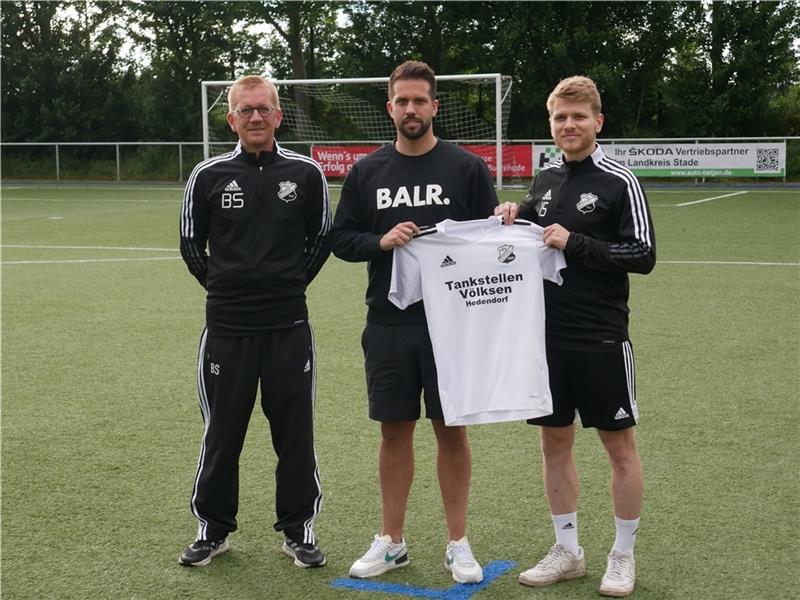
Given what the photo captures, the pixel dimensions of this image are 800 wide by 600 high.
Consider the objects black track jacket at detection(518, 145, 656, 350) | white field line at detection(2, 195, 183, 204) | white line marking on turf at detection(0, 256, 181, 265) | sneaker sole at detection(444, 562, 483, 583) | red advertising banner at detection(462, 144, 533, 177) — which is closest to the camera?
black track jacket at detection(518, 145, 656, 350)

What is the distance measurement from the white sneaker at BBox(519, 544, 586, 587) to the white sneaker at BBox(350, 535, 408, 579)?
489 millimetres

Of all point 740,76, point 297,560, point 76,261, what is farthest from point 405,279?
point 740,76

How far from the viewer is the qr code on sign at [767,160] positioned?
26.7 meters

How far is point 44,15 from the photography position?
40344 mm

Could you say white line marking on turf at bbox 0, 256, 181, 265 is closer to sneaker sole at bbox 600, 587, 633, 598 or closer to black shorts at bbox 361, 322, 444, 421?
black shorts at bbox 361, 322, 444, 421

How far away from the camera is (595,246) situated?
374cm

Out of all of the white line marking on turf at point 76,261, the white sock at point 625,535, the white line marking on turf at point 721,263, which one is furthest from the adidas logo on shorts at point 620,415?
the white line marking on turf at point 76,261

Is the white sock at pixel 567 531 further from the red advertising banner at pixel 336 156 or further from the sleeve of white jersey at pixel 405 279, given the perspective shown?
the red advertising banner at pixel 336 156

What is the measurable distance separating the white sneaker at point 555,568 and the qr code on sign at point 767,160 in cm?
2462

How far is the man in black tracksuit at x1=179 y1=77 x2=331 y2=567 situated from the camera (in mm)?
4137

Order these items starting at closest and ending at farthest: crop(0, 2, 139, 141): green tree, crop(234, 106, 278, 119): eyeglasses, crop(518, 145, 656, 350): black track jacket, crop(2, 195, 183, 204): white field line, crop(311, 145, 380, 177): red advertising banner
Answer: crop(518, 145, 656, 350): black track jacket
crop(234, 106, 278, 119): eyeglasses
crop(2, 195, 183, 204): white field line
crop(311, 145, 380, 177): red advertising banner
crop(0, 2, 139, 141): green tree

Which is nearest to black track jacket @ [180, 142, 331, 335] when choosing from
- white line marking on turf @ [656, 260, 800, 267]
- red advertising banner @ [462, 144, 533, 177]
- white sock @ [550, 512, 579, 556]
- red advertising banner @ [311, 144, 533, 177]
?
white sock @ [550, 512, 579, 556]

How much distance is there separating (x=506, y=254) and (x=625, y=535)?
114cm

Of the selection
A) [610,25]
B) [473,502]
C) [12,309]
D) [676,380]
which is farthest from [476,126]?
[473,502]
